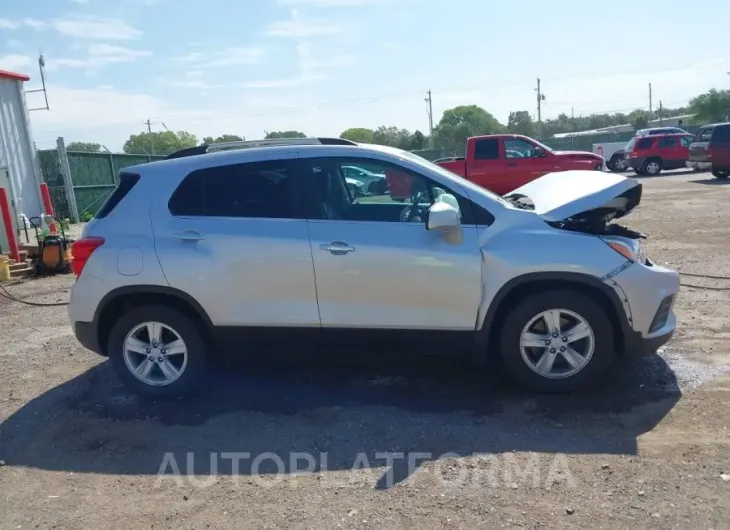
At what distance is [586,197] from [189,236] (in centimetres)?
287

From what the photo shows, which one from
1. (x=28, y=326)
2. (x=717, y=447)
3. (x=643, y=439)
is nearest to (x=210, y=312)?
(x=643, y=439)

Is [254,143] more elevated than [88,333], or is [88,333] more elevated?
[254,143]

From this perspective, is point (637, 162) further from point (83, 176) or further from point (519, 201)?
point (519, 201)

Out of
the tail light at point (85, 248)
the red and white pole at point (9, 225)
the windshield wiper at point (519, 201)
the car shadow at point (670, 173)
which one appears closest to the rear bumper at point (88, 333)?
the tail light at point (85, 248)

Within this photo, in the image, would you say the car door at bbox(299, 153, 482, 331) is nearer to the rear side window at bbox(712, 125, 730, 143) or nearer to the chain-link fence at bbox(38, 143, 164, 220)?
the chain-link fence at bbox(38, 143, 164, 220)

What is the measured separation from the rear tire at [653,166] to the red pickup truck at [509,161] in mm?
12555

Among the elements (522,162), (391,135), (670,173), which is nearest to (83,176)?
(522,162)

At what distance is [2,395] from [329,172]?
3.26m

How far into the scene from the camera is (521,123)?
82.3 meters

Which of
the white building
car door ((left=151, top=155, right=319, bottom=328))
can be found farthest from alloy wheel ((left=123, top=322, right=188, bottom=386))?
the white building

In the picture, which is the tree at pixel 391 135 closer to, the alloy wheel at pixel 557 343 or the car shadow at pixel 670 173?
the car shadow at pixel 670 173

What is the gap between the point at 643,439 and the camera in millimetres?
3893

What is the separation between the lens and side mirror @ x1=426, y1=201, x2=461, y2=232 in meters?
4.20

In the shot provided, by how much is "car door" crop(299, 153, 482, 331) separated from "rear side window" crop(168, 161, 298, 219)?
0.88 feet
